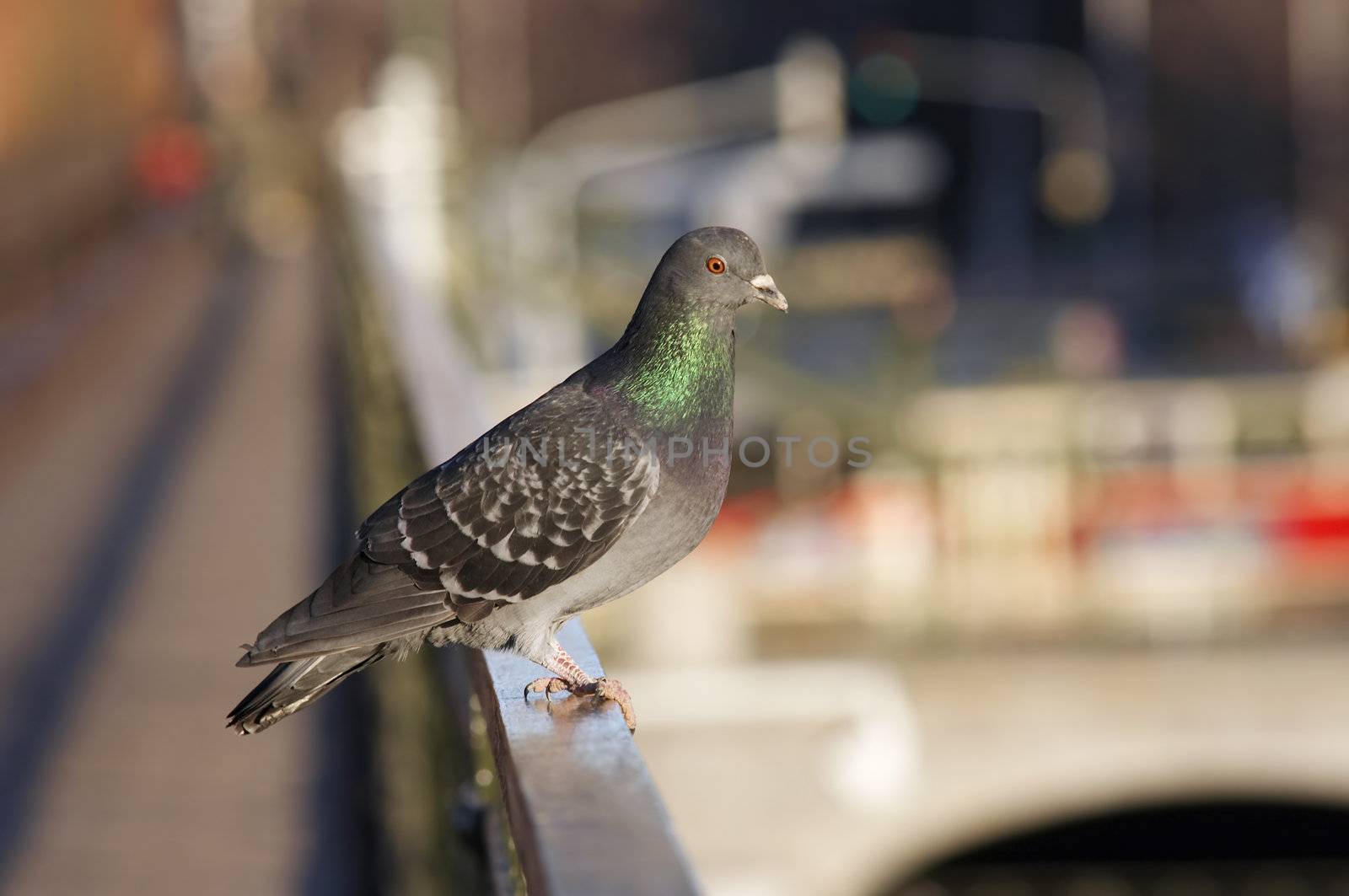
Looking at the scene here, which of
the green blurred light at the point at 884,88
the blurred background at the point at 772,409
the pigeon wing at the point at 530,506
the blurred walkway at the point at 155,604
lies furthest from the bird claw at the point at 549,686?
the green blurred light at the point at 884,88

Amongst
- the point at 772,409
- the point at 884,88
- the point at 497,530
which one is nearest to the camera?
the point at 497,530

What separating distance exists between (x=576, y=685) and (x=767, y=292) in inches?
25.6

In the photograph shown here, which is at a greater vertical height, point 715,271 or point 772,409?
point 772,409

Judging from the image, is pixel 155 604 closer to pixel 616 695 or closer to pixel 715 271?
pixel 616 695

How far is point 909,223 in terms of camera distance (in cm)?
4791

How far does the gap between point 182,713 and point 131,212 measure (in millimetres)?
21156

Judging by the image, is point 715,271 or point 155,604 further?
point 155,604

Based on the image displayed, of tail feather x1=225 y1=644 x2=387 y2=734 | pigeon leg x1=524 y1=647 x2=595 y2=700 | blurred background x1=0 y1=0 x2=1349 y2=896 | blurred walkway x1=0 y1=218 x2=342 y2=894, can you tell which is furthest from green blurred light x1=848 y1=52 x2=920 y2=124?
tail feather x1=225 y1=644 x2=387 y2=734

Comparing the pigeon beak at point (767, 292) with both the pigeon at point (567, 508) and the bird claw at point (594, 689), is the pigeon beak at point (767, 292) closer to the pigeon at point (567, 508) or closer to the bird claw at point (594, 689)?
the pigeon at point (567, 508)

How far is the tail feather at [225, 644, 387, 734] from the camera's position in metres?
2.56

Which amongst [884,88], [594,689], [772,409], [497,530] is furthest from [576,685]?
[884,88]

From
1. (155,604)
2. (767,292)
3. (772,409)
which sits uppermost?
(772,409)

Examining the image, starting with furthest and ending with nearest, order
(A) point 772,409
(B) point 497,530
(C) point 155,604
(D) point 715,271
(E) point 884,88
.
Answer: (E) point 884,88, (A) point 772,409, (C) point 155,604, (B) point 497,530, (D) point 715,271

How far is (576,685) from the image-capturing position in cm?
262
